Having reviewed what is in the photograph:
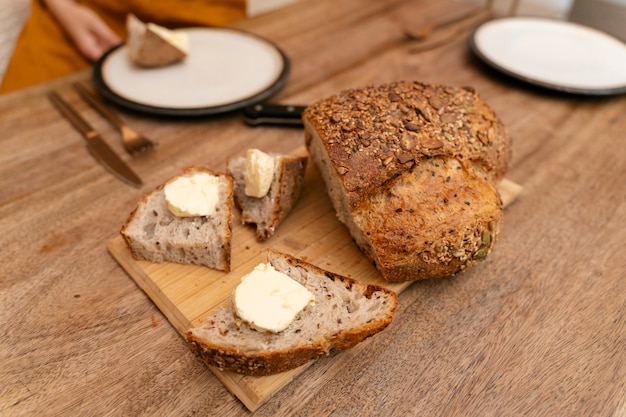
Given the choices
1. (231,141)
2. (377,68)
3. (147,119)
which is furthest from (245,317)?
(377,68)

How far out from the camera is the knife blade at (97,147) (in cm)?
202

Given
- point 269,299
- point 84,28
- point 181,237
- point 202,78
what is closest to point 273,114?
point 202,78

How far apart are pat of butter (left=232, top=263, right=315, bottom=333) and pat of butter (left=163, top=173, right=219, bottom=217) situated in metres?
0.34

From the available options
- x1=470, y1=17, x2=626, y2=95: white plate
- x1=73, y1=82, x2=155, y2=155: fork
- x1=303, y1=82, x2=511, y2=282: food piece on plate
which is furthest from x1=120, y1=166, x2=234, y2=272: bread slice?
x1=470, y1=17, x2=626, y2=95: white plate

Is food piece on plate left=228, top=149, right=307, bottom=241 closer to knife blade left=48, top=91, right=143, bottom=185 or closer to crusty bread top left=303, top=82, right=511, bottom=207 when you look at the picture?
crusty bread top left=303, top=82, right=511, bottom=207

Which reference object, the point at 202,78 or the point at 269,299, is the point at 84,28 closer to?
the point at 202,78

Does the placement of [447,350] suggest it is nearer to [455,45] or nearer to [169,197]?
[169,197]

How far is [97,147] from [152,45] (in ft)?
2.08

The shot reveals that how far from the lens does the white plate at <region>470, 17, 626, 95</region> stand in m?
2.67

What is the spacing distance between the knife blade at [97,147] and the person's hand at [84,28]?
0.54 m

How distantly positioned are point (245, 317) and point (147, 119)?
1.44 m

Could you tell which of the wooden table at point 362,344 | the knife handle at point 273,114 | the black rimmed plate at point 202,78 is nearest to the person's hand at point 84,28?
the black rimmed plate at point 202,78

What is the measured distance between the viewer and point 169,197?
1604mm

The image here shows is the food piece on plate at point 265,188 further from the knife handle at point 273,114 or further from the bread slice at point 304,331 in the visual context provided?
the knife handle at point 273,114
